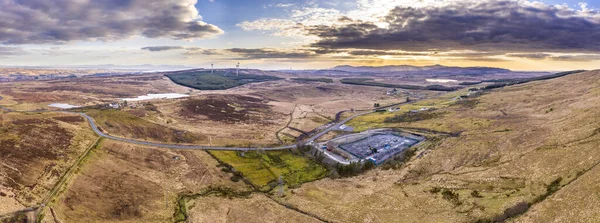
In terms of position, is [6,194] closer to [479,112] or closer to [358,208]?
[358,208]

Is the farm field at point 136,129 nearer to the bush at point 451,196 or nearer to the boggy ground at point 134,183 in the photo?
the boggy ground at point 134,183

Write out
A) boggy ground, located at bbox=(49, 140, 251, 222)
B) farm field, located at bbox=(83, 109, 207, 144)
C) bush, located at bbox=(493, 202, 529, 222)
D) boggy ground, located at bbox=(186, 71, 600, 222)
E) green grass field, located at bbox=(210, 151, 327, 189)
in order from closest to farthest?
bush, located at bbox=(493, 202, 529, 222), boggy ground, located at bbox=(186, 71, 600, 222), boggy ground, located at bbox=(49, 140, 251, 222), green grass field, located at bbox=(210, 151, 327, 189), farm field, located at bbox=(83, 109, 207, 144)

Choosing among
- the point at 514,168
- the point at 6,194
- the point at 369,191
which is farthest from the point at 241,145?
the point at 514,168

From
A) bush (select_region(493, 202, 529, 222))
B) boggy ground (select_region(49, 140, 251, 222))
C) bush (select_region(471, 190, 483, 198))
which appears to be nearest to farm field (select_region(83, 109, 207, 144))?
boggy ground (select_region(49, 140, 251, 222))

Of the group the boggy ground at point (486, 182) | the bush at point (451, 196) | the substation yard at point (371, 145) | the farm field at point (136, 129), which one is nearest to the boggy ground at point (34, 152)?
the farm field at point (136, 129)

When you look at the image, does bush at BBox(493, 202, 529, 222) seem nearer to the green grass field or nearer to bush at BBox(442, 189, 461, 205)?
bush at BBox(442, 189, 461, 205)

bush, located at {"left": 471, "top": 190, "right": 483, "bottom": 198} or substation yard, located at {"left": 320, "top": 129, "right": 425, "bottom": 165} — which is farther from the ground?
bush, located at {"left": 471, "top": 190, "right": 483, "bottom": 198}
